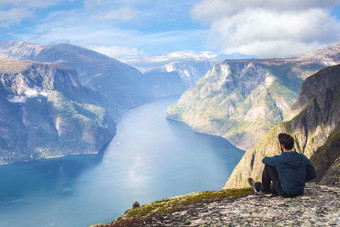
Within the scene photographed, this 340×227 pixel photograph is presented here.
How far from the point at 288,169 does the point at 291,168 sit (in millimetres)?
225

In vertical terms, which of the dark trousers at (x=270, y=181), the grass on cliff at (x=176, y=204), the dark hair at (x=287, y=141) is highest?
the dark hair at (x=287, y=141)

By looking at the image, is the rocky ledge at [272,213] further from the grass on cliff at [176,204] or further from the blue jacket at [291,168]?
the grass on cliff at [176,204]

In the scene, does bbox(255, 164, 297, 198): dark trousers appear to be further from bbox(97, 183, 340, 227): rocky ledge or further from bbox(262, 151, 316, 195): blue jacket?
bbox(97, 183, 340, 227): rocky ledge

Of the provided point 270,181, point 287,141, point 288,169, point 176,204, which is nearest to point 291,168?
point 288,169

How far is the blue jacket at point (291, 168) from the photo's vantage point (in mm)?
19750

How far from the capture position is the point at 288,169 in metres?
19.9

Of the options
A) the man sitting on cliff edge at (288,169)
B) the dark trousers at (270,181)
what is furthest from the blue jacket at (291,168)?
the dark trousers at (270,181)

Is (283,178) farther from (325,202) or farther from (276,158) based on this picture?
(325,202)

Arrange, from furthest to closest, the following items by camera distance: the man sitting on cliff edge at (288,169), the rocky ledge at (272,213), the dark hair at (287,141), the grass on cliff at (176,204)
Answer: the grass on cliff at (176,204)
the man sitting on cliff edge at (288,169)
the dark hair at (287,141)
the rocky ledge at (272,213)

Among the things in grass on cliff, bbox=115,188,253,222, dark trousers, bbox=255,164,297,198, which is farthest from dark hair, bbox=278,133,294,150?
→ grass on cliff, bbox=115,188,253,222

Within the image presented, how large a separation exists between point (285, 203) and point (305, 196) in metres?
2.20

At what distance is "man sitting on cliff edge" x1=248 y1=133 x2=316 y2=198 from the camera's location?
64.6ft

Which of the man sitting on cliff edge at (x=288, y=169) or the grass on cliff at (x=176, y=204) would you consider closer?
the man sitting on cliff edge at (x=288, y=169)

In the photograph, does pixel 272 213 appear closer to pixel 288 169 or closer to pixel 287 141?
pixel 288 169
